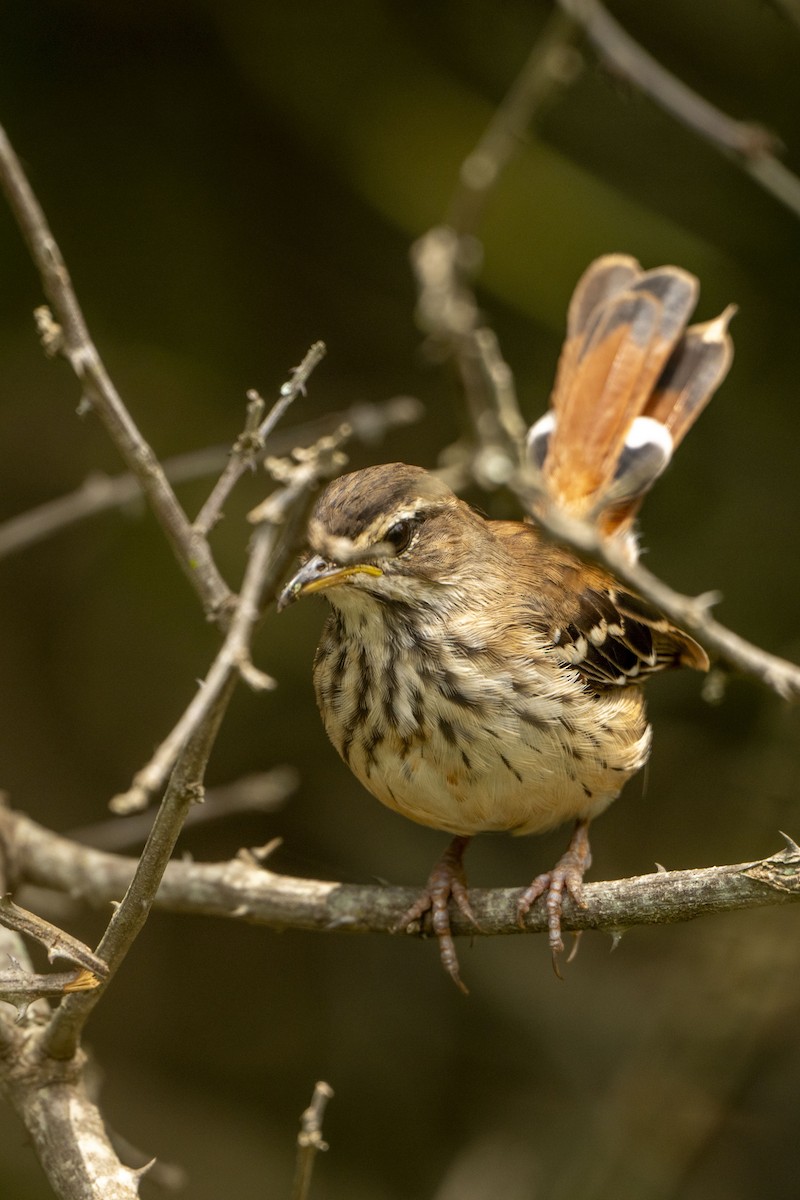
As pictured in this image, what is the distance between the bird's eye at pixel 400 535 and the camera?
142 inches

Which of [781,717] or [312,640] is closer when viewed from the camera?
[781,717]

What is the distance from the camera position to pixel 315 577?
10.8ft

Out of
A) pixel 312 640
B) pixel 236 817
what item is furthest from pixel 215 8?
pixel 236 817

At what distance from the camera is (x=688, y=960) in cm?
588

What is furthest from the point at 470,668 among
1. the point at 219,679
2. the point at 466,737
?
the point at 219,679

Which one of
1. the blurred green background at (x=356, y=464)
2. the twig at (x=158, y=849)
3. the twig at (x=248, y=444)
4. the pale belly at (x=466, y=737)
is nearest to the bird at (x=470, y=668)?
the pale belly at (x=466, y=737)

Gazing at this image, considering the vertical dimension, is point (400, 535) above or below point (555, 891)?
above

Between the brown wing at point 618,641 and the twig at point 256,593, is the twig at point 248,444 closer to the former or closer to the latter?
the twig at point 256,593

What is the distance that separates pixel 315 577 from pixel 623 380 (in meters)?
2.03

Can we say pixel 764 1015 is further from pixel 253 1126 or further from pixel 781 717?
pixel 253 1126

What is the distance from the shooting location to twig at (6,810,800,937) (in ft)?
9.24

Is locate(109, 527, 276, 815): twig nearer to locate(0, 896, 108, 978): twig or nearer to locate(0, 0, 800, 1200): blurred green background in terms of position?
locate(0, 896, 108, 978): twig

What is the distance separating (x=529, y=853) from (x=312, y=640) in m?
1.43

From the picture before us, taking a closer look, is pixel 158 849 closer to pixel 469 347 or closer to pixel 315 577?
pixel 315 577
